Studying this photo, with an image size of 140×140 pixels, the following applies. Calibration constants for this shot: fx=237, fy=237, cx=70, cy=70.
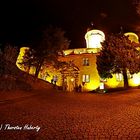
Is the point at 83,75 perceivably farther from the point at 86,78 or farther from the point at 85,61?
the point at 85,61

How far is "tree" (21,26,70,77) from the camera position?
34781 millimetres

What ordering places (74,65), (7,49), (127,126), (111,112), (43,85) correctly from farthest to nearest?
(74,65), (43,85), (7,49), (111,112), (127,126)

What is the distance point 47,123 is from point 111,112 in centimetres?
425

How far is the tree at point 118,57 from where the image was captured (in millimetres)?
35750

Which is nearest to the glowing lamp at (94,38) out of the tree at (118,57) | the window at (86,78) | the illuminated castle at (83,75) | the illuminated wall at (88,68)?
the illuminated castle at (83,75)

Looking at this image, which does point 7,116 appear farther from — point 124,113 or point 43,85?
point 43,85

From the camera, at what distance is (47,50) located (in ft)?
114

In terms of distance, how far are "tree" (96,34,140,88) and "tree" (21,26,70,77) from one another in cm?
719

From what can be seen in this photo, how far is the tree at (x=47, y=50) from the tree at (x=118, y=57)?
7.19 m

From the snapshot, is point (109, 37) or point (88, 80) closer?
point (109, 37)

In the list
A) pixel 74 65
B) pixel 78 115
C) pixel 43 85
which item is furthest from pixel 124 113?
pixel 74 65

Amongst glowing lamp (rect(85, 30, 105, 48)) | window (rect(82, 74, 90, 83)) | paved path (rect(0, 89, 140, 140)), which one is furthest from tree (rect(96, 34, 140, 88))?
paved path (rect(0, 89, 140, 140))

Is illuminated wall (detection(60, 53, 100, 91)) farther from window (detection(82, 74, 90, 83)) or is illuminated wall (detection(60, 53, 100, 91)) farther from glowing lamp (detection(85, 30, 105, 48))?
glowing lamp (detection(85, 30, 105, 48))

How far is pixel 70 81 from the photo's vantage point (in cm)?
4409
